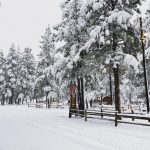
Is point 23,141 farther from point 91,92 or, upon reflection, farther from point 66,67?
point 91,92

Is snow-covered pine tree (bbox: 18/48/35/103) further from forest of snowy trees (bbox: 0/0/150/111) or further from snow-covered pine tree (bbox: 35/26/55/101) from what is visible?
forest of snowy trees (bbox: 0/0/150/111)

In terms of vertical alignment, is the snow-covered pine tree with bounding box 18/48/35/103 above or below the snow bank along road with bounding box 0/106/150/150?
above

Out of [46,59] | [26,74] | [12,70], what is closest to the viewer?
[46,59]

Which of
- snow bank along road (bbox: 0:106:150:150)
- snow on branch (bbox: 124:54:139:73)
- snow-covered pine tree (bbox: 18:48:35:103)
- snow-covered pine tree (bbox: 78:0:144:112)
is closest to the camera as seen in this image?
snow bank along road (bbox: 0:106:150:150)

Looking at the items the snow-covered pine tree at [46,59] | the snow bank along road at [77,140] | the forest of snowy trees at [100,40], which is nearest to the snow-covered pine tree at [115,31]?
the forest of snowy trees at [100,40]

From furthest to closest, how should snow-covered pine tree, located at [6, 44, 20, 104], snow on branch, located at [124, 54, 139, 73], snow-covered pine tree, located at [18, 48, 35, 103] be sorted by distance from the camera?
snow-covered pine tree, located at [18, 48, 35, 103] → snow-covered pine tree, located at [6, 44, 20, 104] → snow on branch, located at [124, 54, 139, 73]

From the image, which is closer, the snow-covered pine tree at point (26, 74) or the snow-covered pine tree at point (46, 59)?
the snow-covered pine tree at point (46, 59)

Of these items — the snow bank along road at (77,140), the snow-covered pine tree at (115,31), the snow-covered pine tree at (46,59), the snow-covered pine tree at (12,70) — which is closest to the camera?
the snow bank along road at (77,140)

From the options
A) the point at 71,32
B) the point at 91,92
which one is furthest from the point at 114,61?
the point at 91,92

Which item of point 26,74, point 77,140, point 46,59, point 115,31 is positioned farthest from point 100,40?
point 26,74

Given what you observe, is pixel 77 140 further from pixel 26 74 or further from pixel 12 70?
pixel 12 70

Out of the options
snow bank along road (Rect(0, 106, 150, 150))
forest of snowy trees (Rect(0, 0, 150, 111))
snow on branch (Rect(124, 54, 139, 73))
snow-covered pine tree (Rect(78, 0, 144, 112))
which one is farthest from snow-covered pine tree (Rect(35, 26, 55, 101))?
snow bank along road (Rect(0, 106, 150, 150))

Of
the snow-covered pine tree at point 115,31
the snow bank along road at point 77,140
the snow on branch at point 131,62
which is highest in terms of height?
the snow-covered pine tree at point 115,31

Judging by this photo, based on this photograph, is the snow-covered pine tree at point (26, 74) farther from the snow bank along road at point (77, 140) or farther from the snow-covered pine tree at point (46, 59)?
the snow bank along road at point (77, 140)
